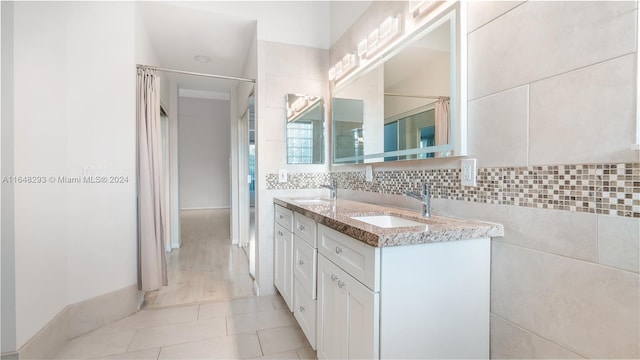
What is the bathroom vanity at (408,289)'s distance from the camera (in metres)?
1.05

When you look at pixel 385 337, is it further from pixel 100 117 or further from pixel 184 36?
pixel 184 36

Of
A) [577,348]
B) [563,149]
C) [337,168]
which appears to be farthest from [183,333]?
[563,149]

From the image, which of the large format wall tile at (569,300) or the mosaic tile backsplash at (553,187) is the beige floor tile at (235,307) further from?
the large format wall tile at (569,300)

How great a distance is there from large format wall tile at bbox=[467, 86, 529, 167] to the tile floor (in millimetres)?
→ 1502

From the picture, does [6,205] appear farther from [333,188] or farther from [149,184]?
[333,188]

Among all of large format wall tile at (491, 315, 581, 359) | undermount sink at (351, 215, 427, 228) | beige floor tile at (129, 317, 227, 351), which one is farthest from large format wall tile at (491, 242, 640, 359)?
beige floor tile at (129, 317, 227, 351)

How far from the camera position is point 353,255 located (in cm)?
120

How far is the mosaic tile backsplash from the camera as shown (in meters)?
0.84

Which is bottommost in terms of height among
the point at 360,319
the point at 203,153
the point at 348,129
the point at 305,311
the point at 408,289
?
the point at 305,311

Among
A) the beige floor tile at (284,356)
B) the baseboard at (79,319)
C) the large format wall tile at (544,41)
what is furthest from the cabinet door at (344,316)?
the baseboard at (79,319)

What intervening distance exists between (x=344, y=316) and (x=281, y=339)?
894 mm

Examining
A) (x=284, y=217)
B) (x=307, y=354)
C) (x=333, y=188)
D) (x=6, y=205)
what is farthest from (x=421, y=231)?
(x=6, y=205)

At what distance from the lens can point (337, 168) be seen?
2.77 m

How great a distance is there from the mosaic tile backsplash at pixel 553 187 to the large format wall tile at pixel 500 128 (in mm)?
54
